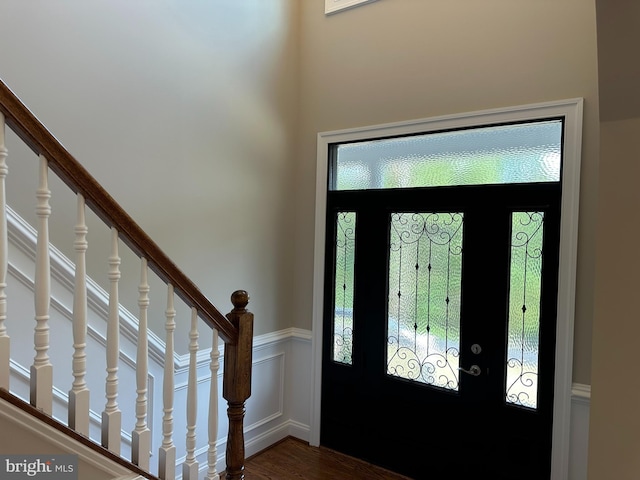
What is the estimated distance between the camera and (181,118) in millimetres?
2469

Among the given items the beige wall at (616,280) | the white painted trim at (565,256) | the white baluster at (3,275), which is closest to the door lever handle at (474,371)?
the white painted trim at (565,256)

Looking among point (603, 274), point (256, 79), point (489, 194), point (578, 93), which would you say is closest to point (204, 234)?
point (256, 79)

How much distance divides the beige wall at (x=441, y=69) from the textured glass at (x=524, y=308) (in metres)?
0.21

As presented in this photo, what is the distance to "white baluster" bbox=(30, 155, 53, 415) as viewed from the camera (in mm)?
1138

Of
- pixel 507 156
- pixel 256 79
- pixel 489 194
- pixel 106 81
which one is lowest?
pixel 489 194

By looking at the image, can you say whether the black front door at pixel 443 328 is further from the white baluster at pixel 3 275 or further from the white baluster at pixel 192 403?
the white baluster at pixel 3 275

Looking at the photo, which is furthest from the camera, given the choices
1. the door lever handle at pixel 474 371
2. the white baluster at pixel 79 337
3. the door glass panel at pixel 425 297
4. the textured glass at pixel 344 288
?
the textured glass at pixel 344 288

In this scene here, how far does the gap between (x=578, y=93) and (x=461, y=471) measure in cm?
239

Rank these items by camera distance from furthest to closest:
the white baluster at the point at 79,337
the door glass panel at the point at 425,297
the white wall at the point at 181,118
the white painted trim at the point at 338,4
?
1. the white painted trim at the point at 338,4
2. the door glass panel at the point at 425,297
3. the white wall at the point at 181,118
4. the white baluster at the point at 79,337

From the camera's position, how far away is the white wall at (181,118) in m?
1.93

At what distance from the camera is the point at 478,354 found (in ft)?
8.34

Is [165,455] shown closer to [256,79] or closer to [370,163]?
[370,163]

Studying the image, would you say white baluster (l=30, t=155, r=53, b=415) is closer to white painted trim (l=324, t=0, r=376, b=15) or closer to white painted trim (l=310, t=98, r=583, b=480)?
white painted trim (l=310, t=98, r=583, b=480)

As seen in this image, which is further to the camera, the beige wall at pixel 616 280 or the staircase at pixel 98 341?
the beige wall at pixel 616 280
